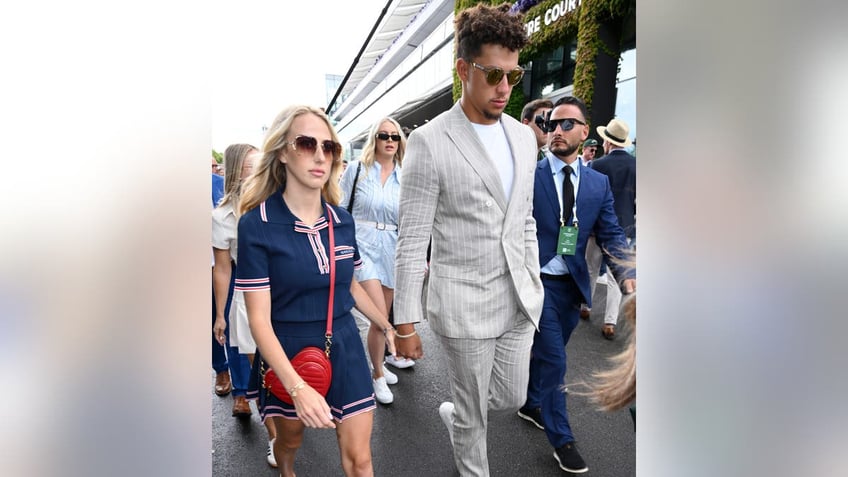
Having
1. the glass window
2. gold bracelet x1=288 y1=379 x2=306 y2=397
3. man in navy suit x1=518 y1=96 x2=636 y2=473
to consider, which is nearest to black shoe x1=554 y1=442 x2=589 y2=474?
man in navy suit x1=518 y1=96 x2=636 y2=473

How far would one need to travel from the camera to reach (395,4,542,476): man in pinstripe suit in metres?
2.21

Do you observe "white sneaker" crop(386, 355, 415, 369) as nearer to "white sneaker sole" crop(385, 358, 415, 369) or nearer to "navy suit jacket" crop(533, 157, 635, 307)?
"white sneaker sole" crop(385, 358, 415, 369)

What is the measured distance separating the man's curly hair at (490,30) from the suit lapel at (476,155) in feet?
1.01

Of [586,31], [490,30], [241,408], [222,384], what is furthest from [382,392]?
[586,31]

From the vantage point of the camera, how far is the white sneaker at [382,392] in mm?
3811

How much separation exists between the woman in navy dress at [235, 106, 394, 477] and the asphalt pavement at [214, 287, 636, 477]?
914mm

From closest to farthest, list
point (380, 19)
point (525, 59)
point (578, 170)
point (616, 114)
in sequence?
1. point (578, 170)
2. point (616, 114)
3. point (525, 59)
4. point (380, 19)

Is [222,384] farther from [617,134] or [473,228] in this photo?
[617,134]

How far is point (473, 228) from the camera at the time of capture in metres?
2.23
